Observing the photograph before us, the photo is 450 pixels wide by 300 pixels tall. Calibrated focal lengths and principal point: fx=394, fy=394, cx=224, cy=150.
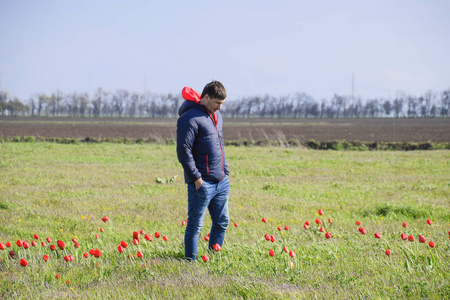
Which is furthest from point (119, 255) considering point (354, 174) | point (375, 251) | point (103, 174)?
point (354, 174)

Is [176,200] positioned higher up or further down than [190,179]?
further down

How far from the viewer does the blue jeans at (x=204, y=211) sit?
13.9 ft

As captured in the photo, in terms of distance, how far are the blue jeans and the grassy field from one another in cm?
21

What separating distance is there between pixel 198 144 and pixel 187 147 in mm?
199

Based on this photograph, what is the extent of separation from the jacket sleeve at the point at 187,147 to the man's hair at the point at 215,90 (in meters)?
0.35

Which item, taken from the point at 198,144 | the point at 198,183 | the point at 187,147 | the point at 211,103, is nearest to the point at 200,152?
the point at 198,144

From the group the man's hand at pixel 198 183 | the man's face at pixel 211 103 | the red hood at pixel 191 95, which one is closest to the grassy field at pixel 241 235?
the man's hand at pixel 198 183

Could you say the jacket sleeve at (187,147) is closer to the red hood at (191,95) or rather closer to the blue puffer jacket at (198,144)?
the blue puffer jacket at (198,144)

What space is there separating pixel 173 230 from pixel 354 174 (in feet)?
29.3

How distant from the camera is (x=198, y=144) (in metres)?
4.20

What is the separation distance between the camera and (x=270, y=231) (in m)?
6.23

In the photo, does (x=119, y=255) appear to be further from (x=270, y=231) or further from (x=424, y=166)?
(x=424, y=166)

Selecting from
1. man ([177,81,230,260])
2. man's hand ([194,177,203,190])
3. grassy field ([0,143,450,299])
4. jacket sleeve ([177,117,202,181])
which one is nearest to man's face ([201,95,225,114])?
man ([177,81,230,260])

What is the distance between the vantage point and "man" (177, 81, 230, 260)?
4.04m
